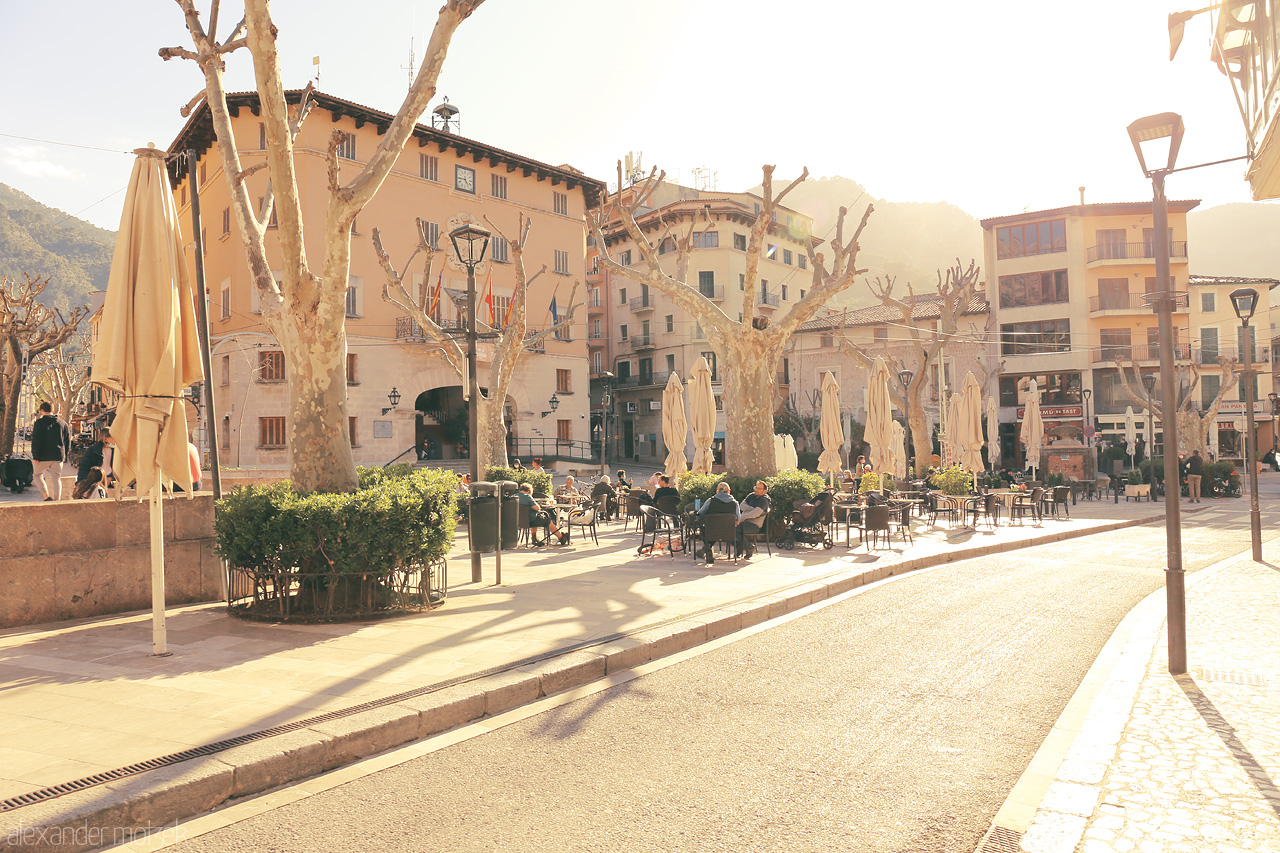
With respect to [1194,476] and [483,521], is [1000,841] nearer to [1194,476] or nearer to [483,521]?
[483,521]

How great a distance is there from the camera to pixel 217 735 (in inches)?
169

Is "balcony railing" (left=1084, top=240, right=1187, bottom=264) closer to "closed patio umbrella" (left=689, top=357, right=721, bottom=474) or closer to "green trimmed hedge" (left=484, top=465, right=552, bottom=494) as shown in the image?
"closed patio umbrella" (left=689, top=357, right=721, bottom=474)

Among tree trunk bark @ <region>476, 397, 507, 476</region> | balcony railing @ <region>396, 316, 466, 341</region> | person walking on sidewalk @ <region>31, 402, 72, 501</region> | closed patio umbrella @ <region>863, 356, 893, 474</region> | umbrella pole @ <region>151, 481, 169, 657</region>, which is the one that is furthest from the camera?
balcony railing @ <region>396, 316, 466, 341</region>

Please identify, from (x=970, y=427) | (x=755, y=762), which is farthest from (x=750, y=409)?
(x=755, y=762)

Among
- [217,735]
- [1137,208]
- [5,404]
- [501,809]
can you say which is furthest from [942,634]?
[1137,208]

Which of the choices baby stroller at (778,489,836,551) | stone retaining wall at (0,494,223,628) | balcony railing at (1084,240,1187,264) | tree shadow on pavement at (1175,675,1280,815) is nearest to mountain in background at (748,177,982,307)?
balcony railing at (1084,240,1187,264)

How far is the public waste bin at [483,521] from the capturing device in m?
9.35

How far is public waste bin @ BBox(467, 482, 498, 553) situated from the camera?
935 centimetres

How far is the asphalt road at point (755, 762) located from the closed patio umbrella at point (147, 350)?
10.8ft

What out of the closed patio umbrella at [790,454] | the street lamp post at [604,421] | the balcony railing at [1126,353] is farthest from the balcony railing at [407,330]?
the balcony railing at [1126,353]

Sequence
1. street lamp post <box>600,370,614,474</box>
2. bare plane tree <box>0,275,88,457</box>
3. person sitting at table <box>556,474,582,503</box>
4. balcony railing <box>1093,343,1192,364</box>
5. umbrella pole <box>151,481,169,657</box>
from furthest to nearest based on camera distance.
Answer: balcony railing <box>1093,343,1192,364</box> → street lamp post <box>600,370,614,474</box> → bare plane tree <box>0,275,88,457</box> → person sitting at table <box>556,474,582,503</box> → umbrella pole <box>151,481,169,657</box>

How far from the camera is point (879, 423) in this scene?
20047 mm

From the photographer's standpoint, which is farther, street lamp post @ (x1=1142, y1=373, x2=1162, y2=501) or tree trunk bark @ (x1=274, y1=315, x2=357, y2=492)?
street lamp post @ (x1=1142, y1=373, x2=1162, y2=501)

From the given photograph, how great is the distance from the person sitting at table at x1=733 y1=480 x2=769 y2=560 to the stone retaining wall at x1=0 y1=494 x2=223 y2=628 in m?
7.30
